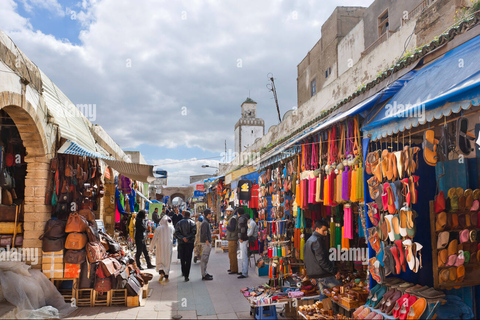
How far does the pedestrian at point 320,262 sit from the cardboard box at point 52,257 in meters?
4.08

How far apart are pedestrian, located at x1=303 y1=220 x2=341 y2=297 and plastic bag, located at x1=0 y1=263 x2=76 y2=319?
3.82 meters

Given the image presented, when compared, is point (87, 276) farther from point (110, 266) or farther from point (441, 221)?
point (441, 221)

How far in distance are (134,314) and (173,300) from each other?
96 cm

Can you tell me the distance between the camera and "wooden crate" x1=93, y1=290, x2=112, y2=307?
583cm

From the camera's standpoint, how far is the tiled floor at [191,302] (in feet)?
17.8

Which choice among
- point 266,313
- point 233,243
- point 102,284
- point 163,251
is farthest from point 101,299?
point 233,243

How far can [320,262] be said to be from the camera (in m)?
4.98

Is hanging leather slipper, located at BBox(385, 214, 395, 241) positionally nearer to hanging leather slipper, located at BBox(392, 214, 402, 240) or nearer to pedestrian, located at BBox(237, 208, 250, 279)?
hanging leather slipper, located at BBox(392, 214, 402, 240)

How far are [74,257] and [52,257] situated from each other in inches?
14.8

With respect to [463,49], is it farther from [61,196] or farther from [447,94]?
[61,196]

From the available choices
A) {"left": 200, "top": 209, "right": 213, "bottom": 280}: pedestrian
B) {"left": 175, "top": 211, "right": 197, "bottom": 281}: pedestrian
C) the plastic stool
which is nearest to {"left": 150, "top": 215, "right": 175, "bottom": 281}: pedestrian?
{"left": 175, "top": 211, "right": 197, "bottom": 281}: pedestrian
